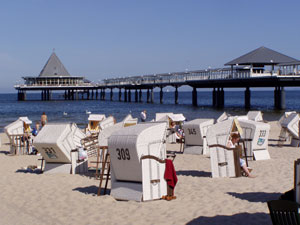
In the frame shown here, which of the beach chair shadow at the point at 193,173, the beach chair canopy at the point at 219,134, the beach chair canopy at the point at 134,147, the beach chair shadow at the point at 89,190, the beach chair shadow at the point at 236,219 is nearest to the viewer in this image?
the beach chair shadow at the point at 236,219

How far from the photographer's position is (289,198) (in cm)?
624

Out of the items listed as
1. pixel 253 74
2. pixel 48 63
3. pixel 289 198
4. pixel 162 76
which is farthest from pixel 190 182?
pixel 48 63

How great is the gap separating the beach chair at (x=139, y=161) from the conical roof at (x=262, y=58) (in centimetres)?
3816

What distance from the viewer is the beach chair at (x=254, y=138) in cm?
1218

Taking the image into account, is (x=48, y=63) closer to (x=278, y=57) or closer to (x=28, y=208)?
(x=278, y=57)

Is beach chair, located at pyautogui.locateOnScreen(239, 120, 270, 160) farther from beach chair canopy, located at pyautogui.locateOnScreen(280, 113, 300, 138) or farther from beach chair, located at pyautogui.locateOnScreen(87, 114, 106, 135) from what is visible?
beach chair, located at pyautogui.locateOnScreen(87, 114, 106, 135)

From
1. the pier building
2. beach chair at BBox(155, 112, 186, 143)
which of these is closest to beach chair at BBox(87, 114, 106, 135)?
beach chair at BBox(155, 112, 186, 143)

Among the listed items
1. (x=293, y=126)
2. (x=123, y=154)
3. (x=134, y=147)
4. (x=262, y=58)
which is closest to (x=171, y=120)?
(x=293, y=126)

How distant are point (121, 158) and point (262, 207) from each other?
235 centimetres

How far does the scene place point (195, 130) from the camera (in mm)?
13820

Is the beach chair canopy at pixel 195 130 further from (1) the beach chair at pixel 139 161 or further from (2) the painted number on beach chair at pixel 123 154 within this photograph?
(2) the painted number on beach chair at pixel 123 154

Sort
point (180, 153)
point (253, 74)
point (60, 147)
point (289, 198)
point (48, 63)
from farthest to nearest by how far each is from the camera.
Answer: point (48, 63) < point (253, 74) < point (180, 153) < point (60, 147) < point (289, 198)

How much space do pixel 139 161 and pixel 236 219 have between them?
72.9 inches

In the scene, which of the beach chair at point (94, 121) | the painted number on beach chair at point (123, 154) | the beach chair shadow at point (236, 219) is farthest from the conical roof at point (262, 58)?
the beach chair shadow at point (236, 219)
